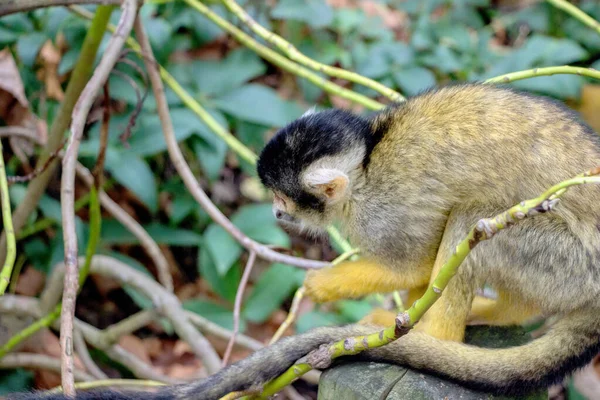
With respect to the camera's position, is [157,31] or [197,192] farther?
[157,31]

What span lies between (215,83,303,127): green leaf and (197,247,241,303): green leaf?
2.51ft

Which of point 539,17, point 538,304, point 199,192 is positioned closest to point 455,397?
point 538,304

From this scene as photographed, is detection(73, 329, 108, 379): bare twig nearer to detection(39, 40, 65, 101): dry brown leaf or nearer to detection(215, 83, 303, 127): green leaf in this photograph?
detection(39, 40, 65, 101): dry brown leaf

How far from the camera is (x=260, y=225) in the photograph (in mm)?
3701

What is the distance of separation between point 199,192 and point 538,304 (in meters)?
1.28

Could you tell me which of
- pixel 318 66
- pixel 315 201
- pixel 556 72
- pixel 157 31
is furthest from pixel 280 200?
pixel 157 31

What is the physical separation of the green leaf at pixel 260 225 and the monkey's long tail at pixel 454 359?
5.61 feet

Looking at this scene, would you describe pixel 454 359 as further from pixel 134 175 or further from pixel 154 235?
pixel 154 235

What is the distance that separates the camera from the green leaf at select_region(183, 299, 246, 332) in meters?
3.61

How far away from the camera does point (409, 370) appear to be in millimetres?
1786

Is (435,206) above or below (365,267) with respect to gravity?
above

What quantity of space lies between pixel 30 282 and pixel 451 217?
2.63 m

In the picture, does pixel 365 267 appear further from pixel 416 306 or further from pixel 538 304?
pixel 416 306

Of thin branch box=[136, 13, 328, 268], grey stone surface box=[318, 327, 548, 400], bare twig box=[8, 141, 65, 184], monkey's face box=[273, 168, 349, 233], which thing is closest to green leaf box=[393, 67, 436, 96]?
thin branch box=[136, 13, 328, 268]
